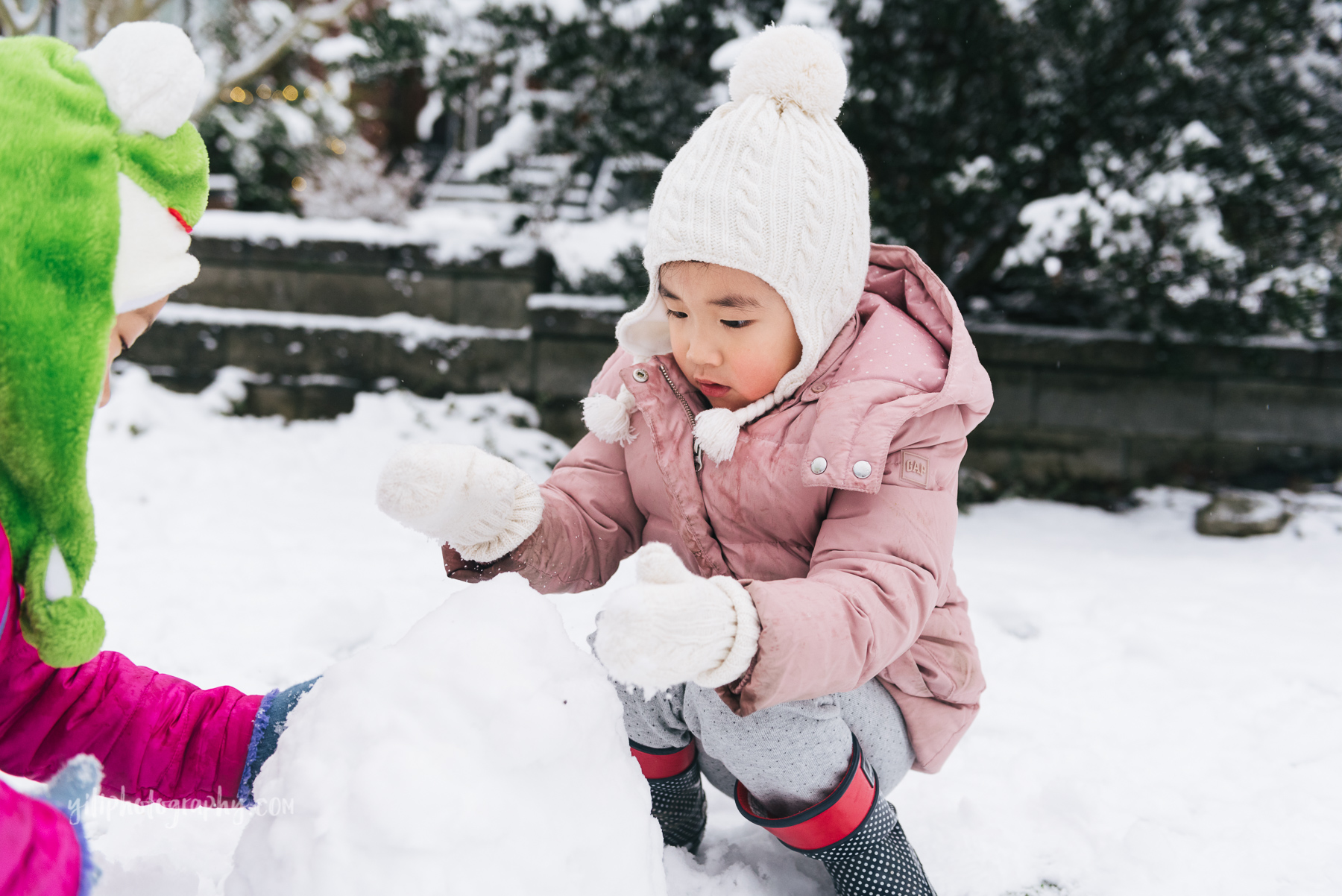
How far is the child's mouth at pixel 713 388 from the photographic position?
4.71 ft

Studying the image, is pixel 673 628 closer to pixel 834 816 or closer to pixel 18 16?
pixel 834 816

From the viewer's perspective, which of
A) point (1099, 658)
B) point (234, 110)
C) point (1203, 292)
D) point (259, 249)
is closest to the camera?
point (1099, 658)

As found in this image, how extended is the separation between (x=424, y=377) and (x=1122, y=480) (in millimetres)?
3220

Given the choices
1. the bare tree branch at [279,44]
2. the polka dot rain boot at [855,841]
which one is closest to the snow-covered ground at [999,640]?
the polka dot rain boot at [855,841]

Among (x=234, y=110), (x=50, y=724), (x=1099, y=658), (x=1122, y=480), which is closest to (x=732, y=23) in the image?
(x=1122, y=480)

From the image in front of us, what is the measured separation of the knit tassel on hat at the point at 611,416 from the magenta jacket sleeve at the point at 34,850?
0.90 metres

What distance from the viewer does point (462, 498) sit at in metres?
1.31

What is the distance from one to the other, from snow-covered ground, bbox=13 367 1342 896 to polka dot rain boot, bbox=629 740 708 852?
6cm

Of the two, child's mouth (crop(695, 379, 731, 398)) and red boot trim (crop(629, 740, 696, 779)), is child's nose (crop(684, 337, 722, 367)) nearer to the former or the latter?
child's mouth (crop(695, 379, 731, 398))

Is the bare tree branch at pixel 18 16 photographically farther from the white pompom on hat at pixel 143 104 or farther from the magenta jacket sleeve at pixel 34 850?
the magenta jacket sleeve at pixel 34 850

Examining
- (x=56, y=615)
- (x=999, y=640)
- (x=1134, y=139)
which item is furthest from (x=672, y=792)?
(x=1134, y=139)

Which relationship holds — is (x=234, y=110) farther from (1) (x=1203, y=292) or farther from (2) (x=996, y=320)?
(1) (x=1203, y=292)

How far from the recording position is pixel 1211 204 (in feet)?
12.0

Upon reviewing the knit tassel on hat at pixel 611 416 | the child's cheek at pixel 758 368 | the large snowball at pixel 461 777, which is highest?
the child's cheek at pixel 758 368
